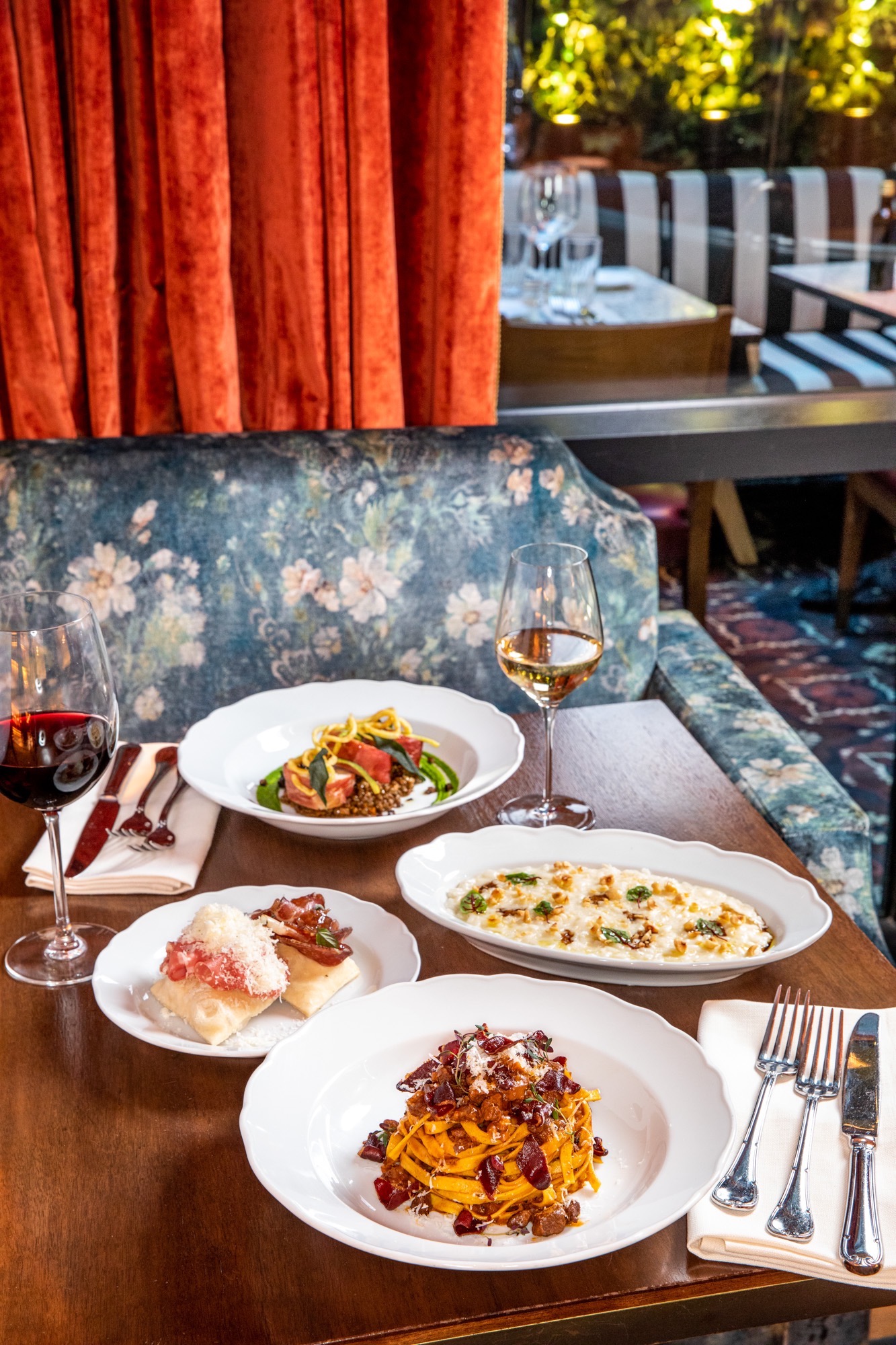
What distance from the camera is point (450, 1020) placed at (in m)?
0.91

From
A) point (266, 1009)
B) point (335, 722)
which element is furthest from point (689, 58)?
point (266, 1009)

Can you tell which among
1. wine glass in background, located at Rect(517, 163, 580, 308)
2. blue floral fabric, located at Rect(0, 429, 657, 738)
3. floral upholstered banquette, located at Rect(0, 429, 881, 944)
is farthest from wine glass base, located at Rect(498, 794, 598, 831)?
wine glass in background, located at Rect(517, 163, 580, 308)

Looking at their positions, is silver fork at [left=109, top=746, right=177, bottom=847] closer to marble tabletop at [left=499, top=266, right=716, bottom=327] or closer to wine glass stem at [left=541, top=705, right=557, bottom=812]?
wine glass stem at [left=541, top=705, right=557, bottom=812]

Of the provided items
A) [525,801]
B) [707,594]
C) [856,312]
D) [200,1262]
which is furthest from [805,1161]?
[707,594]

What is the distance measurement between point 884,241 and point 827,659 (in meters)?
1.30

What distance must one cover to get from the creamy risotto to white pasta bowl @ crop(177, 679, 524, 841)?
14 centimetres

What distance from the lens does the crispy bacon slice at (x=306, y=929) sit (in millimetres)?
962

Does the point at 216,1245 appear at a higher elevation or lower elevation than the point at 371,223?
lower

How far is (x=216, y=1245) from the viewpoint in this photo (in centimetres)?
76

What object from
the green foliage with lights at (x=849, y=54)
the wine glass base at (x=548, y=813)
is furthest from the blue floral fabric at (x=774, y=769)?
the green foliage with lights at (x=849, y=54)

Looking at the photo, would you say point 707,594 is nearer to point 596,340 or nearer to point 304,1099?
point 596,340

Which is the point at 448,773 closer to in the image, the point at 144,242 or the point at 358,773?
the point at 358,773

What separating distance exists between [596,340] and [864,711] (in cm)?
146

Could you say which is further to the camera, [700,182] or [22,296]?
[700,182]
